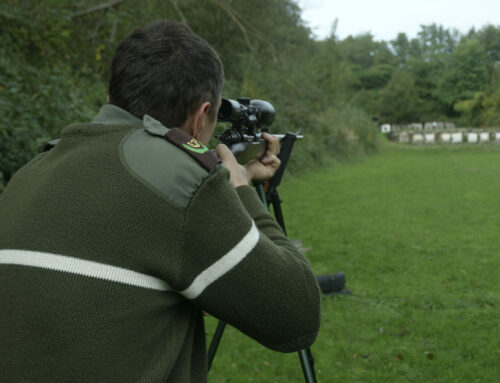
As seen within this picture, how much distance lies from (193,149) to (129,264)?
300 millimetres

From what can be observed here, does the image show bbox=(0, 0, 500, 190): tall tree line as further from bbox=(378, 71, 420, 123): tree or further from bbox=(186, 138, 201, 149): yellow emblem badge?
bbox=(378, 71, 420, 123): tree

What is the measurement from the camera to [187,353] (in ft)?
4.09

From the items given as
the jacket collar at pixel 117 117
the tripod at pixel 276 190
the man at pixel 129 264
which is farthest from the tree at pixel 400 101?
the man at pixel 129 264

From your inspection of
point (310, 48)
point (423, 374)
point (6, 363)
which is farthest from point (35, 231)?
point (310, 48)

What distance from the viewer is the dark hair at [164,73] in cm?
124

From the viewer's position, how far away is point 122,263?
106cm

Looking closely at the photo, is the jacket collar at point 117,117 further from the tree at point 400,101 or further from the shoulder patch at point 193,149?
the tree at point 400,101

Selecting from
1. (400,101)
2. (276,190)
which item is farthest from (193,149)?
(400,101)

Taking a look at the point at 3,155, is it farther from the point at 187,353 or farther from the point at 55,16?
the point at 187,353

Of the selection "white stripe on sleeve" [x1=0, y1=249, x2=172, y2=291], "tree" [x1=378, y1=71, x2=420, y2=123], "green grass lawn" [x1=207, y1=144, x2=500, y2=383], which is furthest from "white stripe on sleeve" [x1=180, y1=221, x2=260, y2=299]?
"tree" [x1=378, y1=71, x2=420, y2=123]

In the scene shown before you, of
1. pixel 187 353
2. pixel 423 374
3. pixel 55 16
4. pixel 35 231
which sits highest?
pixel 55 16

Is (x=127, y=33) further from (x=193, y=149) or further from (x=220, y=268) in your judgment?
(x=220, y=268)

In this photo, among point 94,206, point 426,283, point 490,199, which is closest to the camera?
point 94,206

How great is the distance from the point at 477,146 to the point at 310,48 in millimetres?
14192
